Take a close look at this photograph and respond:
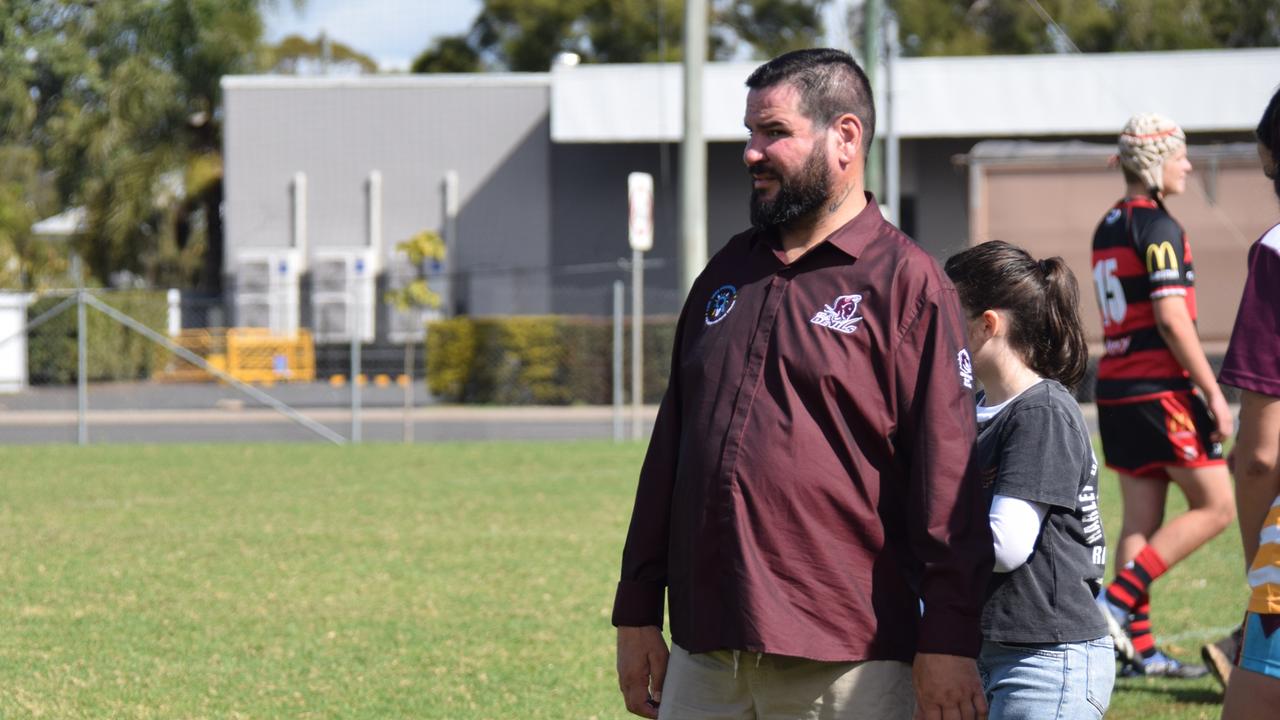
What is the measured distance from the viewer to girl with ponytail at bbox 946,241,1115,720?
10.4 feet

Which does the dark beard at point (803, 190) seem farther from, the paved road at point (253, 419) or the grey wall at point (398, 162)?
the grey wall at point (398, 162)

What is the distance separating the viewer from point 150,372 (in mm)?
30281

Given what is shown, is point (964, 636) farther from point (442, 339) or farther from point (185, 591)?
point (442, 339)

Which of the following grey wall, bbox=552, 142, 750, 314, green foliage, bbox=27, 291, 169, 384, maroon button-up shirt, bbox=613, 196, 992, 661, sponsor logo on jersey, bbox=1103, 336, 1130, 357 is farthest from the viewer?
grey wall, bbox=552, 142, 750, 314

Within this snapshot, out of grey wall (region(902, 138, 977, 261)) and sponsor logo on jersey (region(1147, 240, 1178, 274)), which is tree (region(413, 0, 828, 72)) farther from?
sponsor logo on jersey (region(1147, 240, 1178, 274))

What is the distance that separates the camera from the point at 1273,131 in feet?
9.66

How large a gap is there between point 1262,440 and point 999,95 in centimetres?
2942

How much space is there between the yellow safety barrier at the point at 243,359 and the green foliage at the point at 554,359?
7081 mm

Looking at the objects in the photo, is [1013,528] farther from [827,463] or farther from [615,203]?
[615,203]

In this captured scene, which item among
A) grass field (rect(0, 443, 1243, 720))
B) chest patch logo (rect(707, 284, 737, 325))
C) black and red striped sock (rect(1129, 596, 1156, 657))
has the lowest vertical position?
grass field (rect(0, 443, 1243, 720))

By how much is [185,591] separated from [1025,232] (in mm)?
14561

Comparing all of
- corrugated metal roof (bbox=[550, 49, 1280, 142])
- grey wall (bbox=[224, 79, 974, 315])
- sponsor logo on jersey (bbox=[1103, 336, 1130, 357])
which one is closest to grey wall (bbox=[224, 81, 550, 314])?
grey wall (bbox=[224, 79, 974, 315])

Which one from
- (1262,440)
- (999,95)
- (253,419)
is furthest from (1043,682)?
(999,95)

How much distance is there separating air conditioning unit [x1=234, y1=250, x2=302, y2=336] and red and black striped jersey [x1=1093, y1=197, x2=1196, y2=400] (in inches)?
1165
